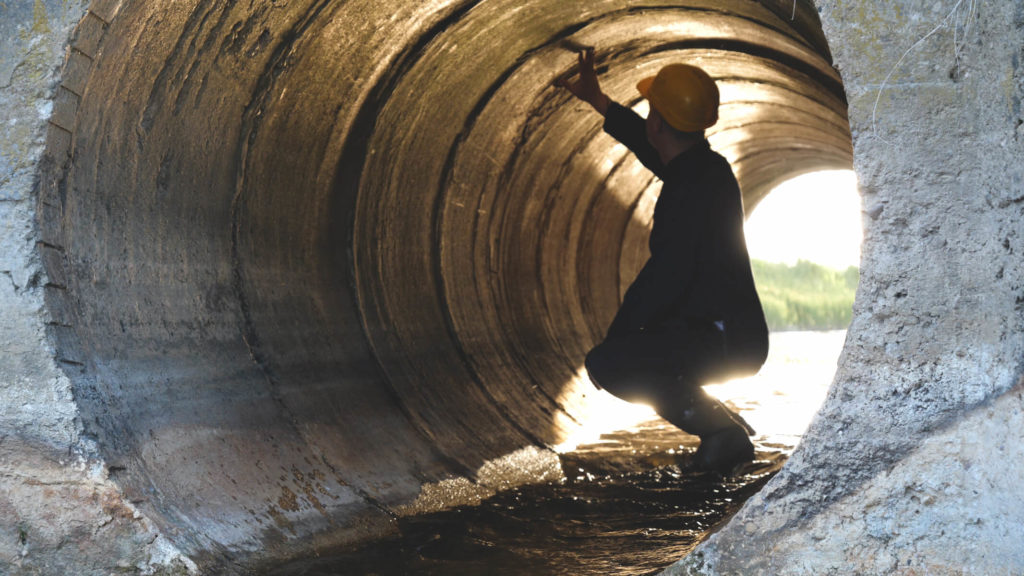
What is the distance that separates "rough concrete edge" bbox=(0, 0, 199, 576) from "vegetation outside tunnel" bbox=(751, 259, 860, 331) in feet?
52.3

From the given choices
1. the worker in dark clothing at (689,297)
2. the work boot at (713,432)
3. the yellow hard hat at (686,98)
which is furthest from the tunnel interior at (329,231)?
the work boot at (713,432)

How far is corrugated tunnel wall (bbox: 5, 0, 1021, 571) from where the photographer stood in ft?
6.97

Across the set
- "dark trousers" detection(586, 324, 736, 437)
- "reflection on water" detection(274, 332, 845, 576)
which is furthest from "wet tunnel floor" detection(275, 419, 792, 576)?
"dark trousers" detection(586, 324, 736, 437)

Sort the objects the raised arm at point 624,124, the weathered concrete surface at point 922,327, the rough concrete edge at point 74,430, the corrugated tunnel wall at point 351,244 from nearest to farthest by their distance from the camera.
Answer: the weathered concrete surface at point 922,327 < the corrugated tunnel wall at point 351,244 < the rough concrete edge at point 74,430 < the raised arm at point 624,124

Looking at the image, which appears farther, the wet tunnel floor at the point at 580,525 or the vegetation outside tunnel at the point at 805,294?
the vegetation outside tunnel at the point at 805,294

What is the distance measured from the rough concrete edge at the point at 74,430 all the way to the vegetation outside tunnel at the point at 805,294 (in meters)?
15.9

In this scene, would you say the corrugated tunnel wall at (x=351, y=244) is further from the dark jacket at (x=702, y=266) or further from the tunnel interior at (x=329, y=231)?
the dark jacket at (x=702, y=266)

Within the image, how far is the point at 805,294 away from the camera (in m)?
19.2

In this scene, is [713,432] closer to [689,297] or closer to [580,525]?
[689,297]

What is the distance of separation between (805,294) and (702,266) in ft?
51.8

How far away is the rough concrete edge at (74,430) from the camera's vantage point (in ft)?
8.52

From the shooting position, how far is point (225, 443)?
3279 mm

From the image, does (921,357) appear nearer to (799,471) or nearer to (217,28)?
(799,471)

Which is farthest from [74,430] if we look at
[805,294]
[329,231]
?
[805,294]
